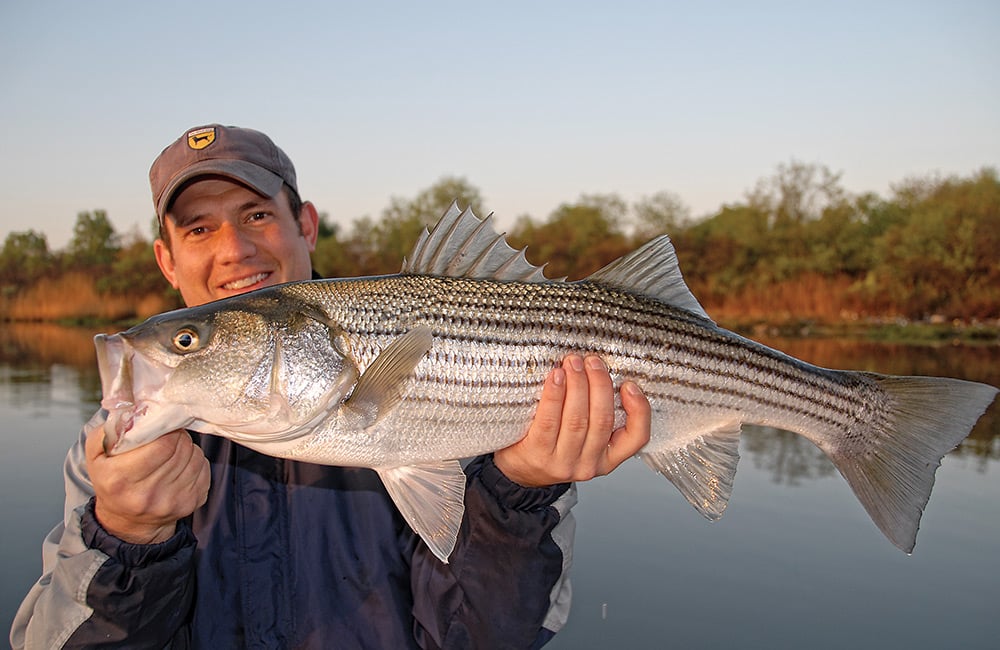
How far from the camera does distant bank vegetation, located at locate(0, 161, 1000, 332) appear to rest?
2512 centimetres

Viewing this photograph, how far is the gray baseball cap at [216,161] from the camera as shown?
393 cm

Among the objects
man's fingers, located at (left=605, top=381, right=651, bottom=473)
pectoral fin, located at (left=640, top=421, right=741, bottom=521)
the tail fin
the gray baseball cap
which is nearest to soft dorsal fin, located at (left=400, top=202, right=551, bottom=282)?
man's fingers, located at (left=605, top=381, right=651, bottom=473)

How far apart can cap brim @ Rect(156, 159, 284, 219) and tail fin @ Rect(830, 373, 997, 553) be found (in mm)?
3300

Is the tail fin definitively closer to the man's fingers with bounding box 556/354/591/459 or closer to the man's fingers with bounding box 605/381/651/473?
the man's fingers with bounding box 605/381/651/473

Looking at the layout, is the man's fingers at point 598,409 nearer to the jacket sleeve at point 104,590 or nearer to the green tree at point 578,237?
the jacket sleeve at point 104,590

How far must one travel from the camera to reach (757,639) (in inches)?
195

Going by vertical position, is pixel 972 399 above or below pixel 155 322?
below

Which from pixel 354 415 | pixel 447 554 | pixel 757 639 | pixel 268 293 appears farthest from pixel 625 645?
pixel 268 293

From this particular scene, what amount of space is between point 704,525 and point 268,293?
5.44 m

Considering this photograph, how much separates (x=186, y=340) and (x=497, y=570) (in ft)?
4.93

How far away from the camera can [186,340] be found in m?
2.51

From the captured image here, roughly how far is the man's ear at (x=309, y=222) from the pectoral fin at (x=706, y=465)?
2.82 m

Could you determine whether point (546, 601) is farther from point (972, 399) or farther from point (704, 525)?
point (704, 525)

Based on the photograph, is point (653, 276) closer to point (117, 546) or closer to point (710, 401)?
point (710, 401)
